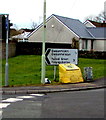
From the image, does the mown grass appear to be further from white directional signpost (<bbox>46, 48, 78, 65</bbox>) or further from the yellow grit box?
the yellow grit box

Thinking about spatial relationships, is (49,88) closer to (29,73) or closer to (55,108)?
(55,108)

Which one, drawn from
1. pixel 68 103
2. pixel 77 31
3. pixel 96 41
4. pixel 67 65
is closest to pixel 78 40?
pixel 77 31

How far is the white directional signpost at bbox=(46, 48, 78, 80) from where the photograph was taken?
1467 cm

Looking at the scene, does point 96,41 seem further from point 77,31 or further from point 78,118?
point 78,118

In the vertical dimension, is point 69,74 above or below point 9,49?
below

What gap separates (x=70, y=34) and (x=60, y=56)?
83.9 feet

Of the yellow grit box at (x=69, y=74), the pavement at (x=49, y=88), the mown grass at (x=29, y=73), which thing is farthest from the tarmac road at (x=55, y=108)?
the mown grass at (x=29, y=73)

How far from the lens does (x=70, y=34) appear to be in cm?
4028

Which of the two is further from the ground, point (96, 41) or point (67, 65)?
point (96, 41)

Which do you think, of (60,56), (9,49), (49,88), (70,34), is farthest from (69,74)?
(70,34)

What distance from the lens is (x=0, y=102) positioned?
30.7 ft

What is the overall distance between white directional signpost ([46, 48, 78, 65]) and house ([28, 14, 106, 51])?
76.4ft

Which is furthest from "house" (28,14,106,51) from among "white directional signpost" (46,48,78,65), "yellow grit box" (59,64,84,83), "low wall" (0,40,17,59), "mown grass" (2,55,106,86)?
"yellow grit box" (59,64,84,83)

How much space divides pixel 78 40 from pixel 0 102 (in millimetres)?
30450
